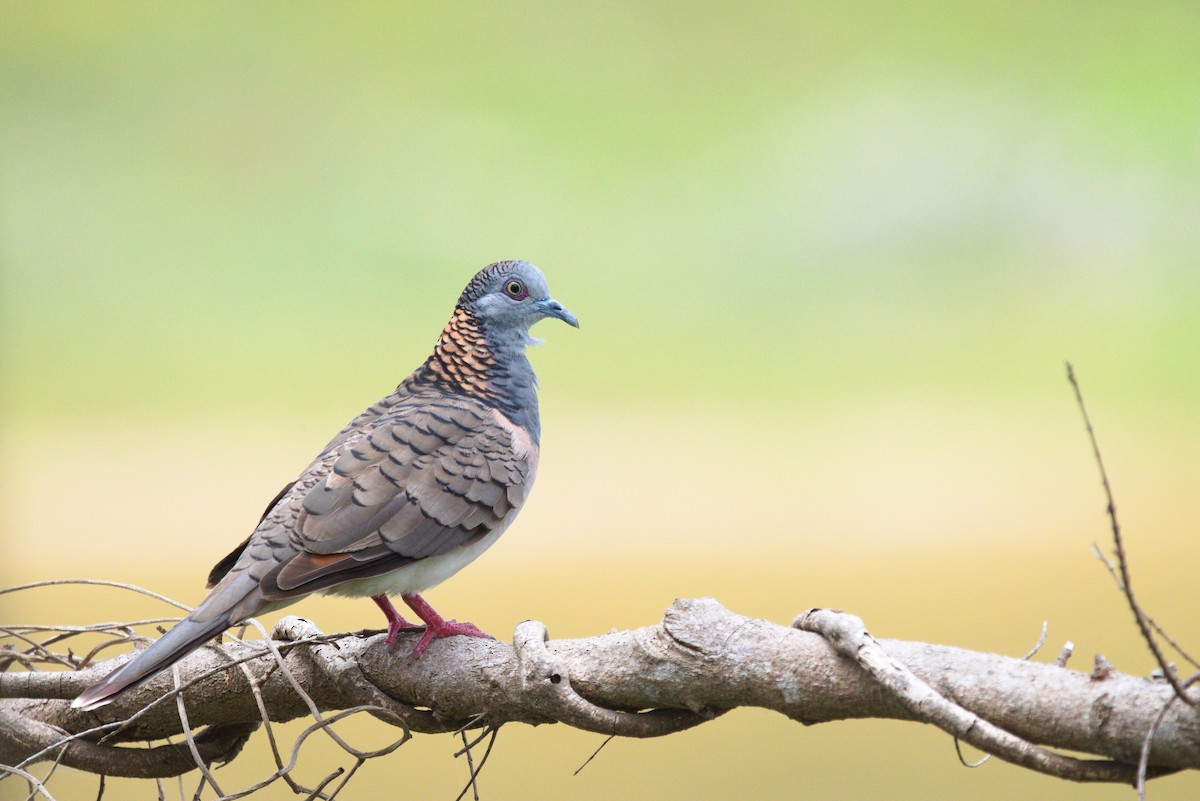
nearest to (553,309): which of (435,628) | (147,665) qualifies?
(435,628)

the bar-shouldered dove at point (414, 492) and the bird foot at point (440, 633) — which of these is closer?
the bar-shouldered dove at point (414, 492)

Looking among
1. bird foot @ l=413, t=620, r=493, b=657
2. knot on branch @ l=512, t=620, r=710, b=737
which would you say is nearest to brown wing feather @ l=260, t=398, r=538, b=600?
bird foot @ l=413, t=620, r=493, b=657

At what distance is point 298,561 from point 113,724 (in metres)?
0.39

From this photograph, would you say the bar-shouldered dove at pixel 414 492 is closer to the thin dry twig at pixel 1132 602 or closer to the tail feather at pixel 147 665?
the tail feather at pixel 147 665

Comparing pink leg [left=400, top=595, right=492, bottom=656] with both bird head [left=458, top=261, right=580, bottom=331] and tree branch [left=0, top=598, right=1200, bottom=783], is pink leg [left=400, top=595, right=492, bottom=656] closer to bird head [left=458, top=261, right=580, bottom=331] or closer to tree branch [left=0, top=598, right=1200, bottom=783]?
tree branch [left=0, top=598, right=1200, bottom=783]

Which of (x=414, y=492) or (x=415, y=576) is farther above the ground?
(x=414, y=492)

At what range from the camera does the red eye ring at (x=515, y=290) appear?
65.8 inches

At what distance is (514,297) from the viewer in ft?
5.53

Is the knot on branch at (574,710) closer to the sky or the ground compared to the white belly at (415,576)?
closer to the ground

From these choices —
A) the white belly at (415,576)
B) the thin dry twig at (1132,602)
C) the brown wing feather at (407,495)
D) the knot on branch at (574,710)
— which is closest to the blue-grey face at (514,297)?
the brown wing feather at (407,495)

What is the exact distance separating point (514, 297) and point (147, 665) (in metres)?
0.77

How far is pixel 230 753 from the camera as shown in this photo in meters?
1.62

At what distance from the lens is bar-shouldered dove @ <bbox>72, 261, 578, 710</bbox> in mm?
1333

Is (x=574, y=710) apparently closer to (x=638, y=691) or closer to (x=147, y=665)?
(x=638, y=691)
